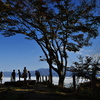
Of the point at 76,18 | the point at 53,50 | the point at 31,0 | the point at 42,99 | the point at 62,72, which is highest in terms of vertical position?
the point at 31,0

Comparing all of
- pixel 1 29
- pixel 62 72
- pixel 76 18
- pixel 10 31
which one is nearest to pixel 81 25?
pixel 76 18

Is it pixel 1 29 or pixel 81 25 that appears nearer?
pixel 81 25

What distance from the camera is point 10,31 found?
48.3 ft

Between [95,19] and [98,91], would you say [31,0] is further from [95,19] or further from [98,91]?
[98,91]

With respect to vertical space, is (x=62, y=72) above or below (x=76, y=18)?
below

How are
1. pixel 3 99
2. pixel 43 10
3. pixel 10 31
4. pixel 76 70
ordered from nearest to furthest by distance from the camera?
pixel 3 99 < pixel 76 70 < pixel 43 10 < pixel 10 31

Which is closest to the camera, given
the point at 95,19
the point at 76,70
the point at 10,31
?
the point at 76,70

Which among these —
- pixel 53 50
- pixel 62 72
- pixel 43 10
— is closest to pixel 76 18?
pixel 43 10

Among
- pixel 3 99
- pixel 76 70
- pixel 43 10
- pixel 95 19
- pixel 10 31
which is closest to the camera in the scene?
pixel 3 99

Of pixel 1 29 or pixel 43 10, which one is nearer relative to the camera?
pixel 43 10

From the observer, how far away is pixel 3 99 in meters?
7.26

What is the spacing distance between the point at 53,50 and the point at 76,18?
4.01 metres

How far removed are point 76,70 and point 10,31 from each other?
8.43 metres

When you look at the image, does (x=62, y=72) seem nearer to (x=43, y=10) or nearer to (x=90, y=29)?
(x=90, y=29)
